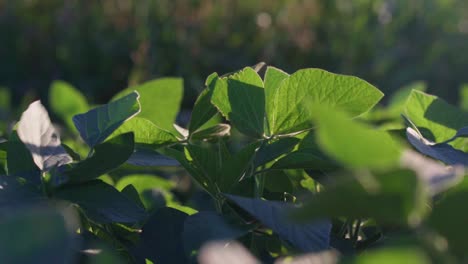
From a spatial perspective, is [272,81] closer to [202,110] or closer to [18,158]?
[202,110]

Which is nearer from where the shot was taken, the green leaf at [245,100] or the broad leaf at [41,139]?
the broad leaf at [41,139]

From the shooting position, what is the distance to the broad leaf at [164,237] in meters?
0.76

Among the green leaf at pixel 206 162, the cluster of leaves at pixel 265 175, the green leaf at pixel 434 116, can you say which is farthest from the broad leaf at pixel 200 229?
the green leaf at pixel 434 116

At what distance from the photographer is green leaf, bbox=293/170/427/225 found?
0.45m

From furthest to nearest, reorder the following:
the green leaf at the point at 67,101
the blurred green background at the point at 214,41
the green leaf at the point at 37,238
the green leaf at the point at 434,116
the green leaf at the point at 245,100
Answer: the blurred green background at the point at 214,41
the green leaf at the point at 67,101
the green leaf at the point at 434,116
the green leaf at the point at 245,100
the green leaf at the point at 37,238

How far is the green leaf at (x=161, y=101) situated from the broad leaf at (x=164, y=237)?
33cm

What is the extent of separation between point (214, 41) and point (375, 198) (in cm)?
574

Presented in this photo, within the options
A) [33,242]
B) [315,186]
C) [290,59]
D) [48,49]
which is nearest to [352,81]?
[315,186]

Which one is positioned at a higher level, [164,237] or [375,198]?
[375,198]

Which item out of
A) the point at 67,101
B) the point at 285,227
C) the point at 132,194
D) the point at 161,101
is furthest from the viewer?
the point at 67,101

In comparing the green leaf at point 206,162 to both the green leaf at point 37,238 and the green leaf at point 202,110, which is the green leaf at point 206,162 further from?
the green leaf at point 37,238

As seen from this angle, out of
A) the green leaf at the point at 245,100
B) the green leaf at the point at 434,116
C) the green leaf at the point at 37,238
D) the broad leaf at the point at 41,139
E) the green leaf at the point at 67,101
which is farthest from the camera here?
the green leaf at the point at 67,101

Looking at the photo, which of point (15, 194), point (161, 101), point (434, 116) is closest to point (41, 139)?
point (15, 194)

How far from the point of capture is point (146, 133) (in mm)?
897
